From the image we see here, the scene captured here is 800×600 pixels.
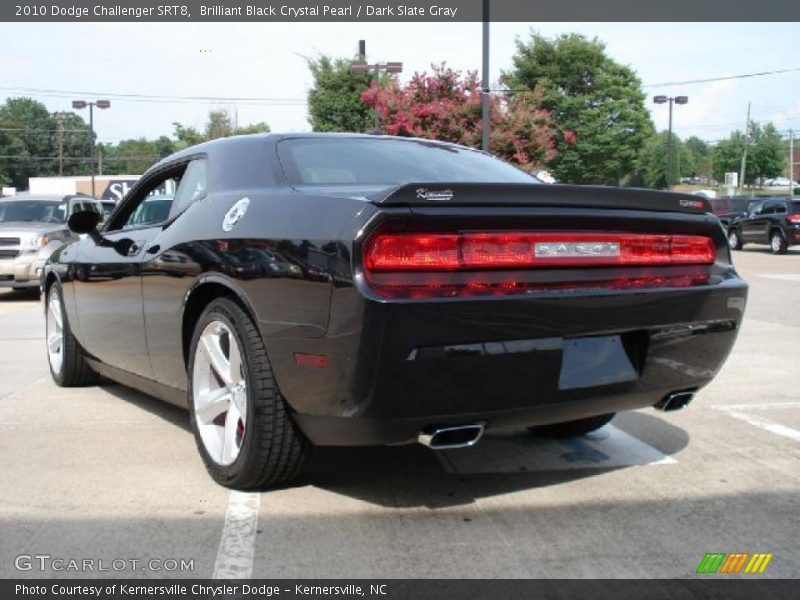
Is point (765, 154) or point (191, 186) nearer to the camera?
point (191, 186)

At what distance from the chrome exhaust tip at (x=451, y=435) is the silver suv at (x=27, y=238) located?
10304 millimetres

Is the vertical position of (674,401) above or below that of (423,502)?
above

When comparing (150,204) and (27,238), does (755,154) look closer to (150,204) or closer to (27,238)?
(27,238)

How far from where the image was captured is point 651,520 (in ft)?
10.8

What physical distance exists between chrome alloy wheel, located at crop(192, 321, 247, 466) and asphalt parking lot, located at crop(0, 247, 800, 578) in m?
0.22

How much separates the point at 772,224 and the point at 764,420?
20.5 m

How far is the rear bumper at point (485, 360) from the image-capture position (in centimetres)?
279

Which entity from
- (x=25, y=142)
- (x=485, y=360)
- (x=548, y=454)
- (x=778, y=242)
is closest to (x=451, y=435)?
(x=485, y=360)

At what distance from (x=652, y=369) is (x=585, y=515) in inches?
25.9

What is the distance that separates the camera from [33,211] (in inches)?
553

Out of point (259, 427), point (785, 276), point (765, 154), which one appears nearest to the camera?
point (259, 427)

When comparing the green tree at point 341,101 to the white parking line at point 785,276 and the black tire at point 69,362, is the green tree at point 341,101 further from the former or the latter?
the black tire at point 69,362

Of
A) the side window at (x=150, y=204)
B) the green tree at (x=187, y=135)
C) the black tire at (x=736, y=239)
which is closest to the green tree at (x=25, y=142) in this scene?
the green tree at (x=187, y=135)

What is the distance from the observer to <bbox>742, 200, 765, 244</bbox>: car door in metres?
24.1
